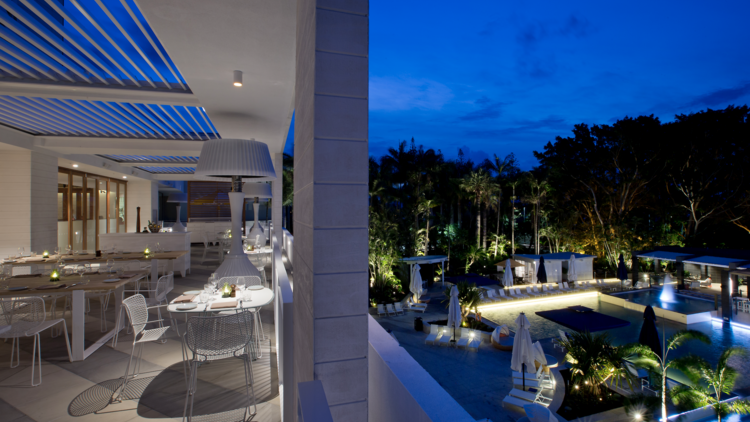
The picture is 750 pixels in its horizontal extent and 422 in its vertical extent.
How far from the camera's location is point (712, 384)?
19.7 feet

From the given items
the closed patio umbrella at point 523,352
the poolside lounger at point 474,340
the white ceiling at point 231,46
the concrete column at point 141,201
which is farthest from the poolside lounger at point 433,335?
the concrete column at point 141,201

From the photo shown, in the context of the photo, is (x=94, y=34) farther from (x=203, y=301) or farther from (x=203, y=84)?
(x=203, y=301)

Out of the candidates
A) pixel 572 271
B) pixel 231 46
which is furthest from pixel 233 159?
pixel 572 271

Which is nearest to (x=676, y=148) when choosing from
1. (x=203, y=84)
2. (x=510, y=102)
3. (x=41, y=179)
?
(x=203, y=84)

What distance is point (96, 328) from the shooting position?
573cm

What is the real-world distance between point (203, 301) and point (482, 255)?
23133 millimetres

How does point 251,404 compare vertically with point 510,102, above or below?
below

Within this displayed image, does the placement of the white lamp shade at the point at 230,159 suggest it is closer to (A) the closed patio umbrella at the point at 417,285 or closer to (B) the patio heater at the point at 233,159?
(B) the patio heater at the point at 233,159

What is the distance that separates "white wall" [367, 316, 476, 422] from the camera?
150cm

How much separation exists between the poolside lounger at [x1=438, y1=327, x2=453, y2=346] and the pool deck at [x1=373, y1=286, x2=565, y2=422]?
6.6 inches

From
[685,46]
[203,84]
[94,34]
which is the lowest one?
[203,84]

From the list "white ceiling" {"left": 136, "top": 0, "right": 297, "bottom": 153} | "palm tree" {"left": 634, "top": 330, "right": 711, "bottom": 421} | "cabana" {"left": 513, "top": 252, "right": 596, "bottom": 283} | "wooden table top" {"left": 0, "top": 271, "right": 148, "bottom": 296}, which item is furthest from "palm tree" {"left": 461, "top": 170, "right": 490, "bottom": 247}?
"wooden table top" {"left": 0, "top": 271, "right": 148, "bottom": 296}

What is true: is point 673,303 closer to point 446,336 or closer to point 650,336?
point 650,336

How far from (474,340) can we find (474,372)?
177 cm
